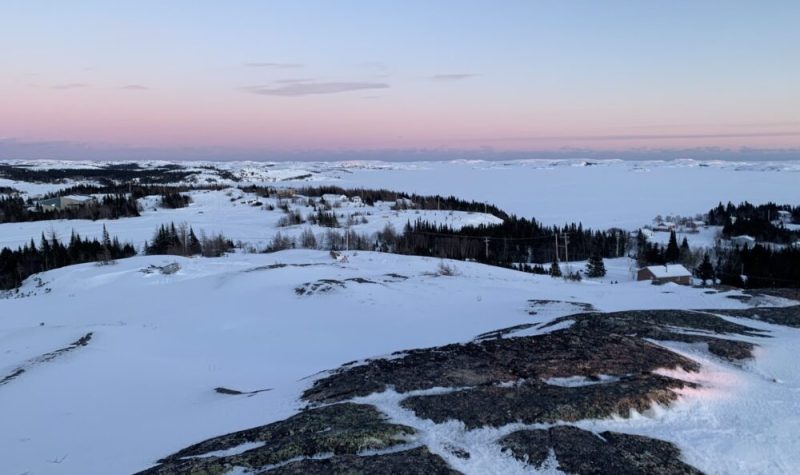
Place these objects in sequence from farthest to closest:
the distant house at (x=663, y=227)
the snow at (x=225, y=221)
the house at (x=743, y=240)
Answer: the distant house at (x=663, y=227) < the house at (x=743, y=240) < the snow at (x=225, y=221)

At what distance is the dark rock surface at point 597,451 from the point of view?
14.5 feet

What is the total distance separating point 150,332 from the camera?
52.4 ft

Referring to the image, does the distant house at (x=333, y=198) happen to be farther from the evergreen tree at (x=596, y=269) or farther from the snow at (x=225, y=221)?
the evergreen tree at (x=596, y=269)

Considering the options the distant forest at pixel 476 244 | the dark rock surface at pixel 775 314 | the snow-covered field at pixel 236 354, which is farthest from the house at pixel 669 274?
the dark rock surface at pixel 775 314

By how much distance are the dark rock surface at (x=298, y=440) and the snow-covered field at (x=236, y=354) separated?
664 mm

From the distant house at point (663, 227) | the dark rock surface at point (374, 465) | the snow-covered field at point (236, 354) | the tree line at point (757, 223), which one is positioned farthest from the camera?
the distant house at point (663, 227)

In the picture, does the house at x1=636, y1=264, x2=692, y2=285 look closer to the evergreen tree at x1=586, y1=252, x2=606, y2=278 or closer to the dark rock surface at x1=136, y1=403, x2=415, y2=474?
the evergreen tree at x1=586, y1=252, x2=606, y2=278

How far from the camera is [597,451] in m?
4.71

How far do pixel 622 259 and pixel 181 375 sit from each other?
95.1 meters

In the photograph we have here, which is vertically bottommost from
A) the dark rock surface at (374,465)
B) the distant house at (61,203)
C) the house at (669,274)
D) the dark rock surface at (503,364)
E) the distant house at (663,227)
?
the distant house at (663,227)

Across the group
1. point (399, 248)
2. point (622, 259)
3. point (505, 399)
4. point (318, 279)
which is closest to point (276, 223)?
point (399, 248)

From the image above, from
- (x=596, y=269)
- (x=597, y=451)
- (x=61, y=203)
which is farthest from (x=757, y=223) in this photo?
(x=61, y=203)

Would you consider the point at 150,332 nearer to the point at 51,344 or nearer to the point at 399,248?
the point at 51,344

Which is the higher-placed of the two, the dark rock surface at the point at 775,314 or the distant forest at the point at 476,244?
the dark rock surface at the point at 775,314
